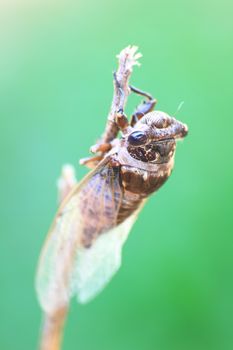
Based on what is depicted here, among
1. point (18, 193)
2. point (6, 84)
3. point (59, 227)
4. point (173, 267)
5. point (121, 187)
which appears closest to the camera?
point (121, 187)

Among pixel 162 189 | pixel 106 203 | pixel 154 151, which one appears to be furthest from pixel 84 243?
pixel 162 189

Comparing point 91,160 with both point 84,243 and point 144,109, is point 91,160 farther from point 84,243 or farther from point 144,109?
point 84,243

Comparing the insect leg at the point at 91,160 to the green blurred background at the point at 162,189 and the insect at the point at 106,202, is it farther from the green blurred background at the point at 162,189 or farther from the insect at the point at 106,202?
the green blurred background at the point at 162,189

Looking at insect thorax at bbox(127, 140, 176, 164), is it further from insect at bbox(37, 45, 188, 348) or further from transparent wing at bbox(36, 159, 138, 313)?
transparent wing at bbox(36, 159, 138, 313)

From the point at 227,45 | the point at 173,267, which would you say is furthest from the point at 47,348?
the point at 227,45

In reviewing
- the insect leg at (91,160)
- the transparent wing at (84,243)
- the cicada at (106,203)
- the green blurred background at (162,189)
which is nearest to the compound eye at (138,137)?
the cicada at (106,203)

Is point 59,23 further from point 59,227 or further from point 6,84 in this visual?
point 59,227
